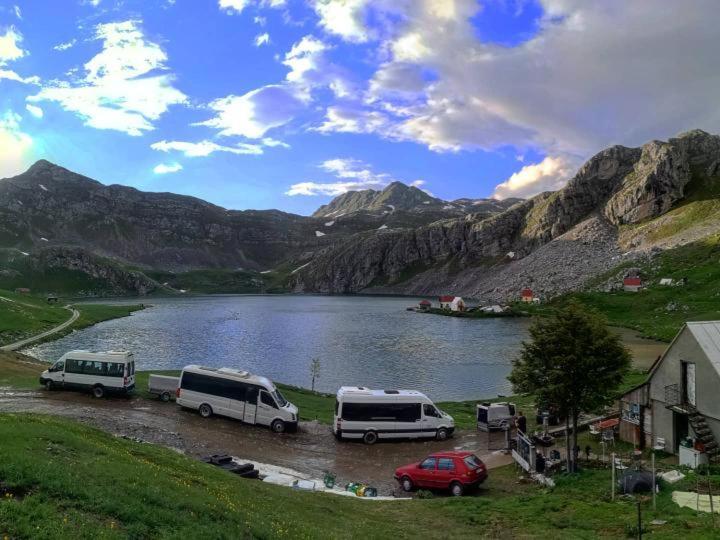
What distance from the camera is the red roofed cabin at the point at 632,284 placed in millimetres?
133637

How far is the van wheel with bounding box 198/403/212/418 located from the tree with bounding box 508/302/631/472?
68.2 ft

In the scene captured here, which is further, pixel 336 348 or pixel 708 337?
pixel 336 348

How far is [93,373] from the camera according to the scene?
37344 millimetres

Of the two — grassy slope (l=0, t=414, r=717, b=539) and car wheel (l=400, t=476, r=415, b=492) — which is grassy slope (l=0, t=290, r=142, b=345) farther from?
grassy slope (l=0, t=414, r=717, b=539)

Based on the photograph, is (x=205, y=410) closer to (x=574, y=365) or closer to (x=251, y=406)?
(x=251, y=406)

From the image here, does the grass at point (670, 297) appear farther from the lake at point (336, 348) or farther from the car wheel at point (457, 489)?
the car wheel at point (457, 489)

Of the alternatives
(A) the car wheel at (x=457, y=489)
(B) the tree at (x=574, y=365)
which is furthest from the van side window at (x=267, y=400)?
(B) the tree at (x=574, y=365)

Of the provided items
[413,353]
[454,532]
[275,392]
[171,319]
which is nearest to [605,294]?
[413,353]

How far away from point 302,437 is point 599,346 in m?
19.1

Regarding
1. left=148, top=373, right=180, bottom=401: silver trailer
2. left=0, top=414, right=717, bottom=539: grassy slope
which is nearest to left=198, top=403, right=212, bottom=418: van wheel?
left=148, top=373, right=180, bottom=401: silver trailer

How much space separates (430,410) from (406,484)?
9.26m

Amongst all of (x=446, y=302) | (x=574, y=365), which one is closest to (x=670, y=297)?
(x=446, y=302)

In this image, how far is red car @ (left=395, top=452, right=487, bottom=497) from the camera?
23.1 m

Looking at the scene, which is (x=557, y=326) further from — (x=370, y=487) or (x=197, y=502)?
(x=197, y=502)
